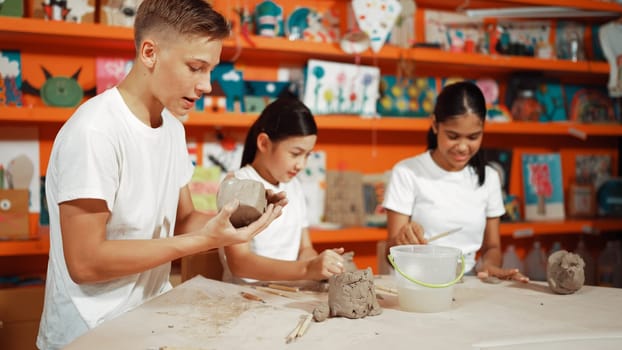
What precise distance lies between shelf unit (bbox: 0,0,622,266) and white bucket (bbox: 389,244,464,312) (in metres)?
1.62

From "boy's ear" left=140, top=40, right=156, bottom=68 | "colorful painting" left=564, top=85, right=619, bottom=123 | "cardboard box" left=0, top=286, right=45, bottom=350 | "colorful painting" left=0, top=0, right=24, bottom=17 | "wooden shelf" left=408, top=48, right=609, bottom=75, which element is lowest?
"cardboard box" left=0, top=286, right=45, bottom=350

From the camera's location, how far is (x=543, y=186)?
12.8ft

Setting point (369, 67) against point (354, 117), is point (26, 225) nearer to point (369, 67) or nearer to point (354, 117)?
point (354, 117)

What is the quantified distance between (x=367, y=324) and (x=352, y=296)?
0.07 m

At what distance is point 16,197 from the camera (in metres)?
2.80

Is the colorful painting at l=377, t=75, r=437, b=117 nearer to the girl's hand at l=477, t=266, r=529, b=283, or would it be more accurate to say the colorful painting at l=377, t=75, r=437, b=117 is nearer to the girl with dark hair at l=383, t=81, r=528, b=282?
the girl with dark hair at l=383, t=81, r=528, b=282

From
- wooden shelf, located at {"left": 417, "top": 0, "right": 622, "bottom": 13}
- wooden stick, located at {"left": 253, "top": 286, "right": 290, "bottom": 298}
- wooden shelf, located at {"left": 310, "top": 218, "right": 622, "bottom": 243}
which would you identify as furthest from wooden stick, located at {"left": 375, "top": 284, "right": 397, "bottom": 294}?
wooden shelf, located at {"left": 417, "top": 0, "right": 622, "bottom": 13}

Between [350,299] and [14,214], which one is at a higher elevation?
[350,299]

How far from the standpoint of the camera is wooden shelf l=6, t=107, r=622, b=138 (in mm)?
2693

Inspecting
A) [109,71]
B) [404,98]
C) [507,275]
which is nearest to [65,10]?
[109,71]

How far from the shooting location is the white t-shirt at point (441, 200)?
2.23m

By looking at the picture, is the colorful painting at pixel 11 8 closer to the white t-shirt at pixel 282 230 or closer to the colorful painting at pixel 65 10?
the colorful painting at pixel 65 10

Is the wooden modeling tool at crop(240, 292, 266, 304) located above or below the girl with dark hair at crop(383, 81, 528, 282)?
below

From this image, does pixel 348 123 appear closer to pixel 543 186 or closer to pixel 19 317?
pixel 543 186
